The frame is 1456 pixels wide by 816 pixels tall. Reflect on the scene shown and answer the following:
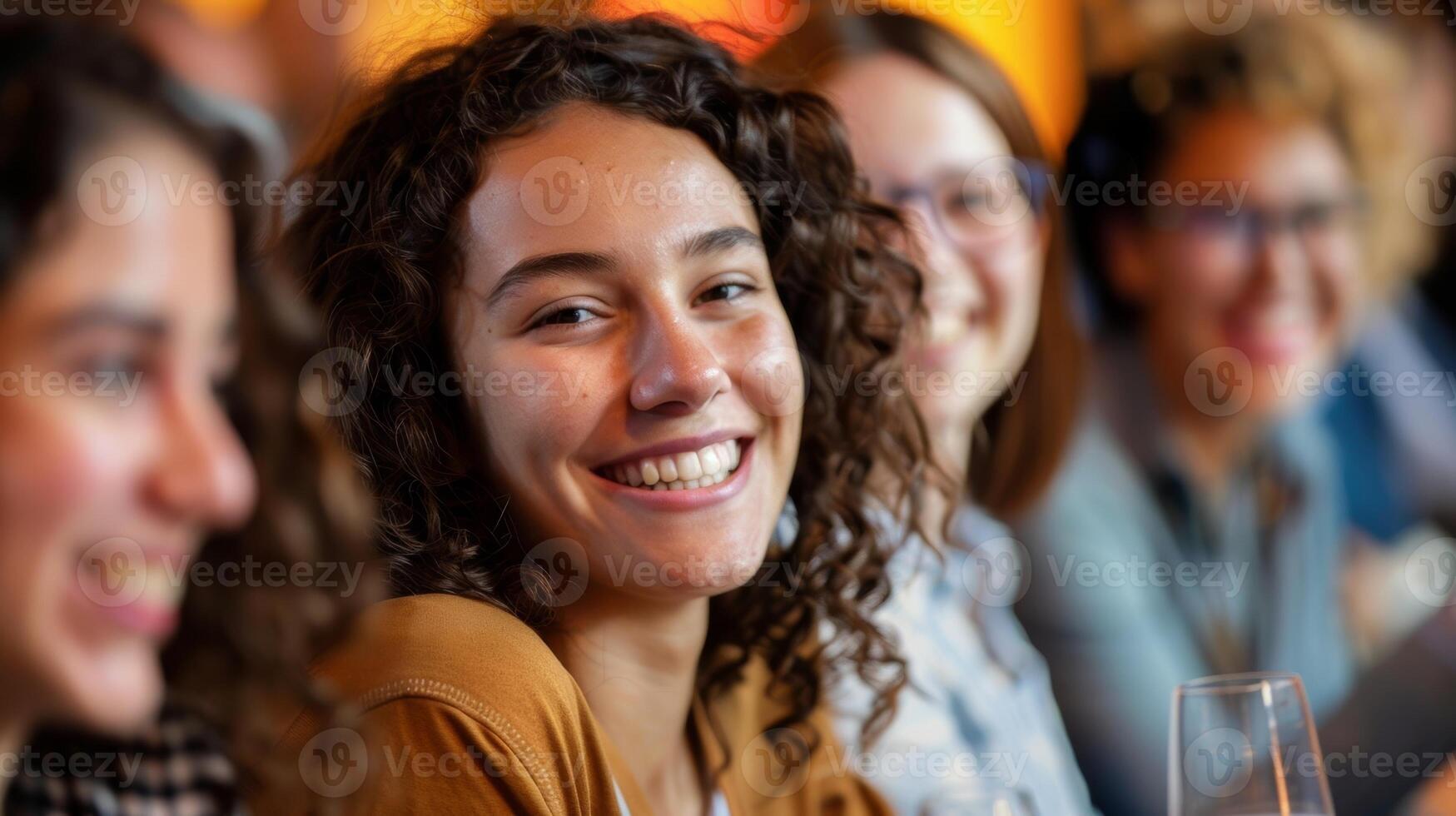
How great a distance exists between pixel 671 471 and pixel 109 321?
503mm

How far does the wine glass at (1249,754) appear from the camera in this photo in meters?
0.85

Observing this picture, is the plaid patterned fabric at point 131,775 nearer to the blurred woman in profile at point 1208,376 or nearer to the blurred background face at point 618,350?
the blurred background face at point 618,350

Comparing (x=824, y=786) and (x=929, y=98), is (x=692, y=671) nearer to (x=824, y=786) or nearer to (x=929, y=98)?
(x=824, y=786)

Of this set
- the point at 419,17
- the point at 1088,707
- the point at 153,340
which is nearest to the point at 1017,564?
the point at 1088,707

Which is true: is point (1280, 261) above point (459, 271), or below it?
above

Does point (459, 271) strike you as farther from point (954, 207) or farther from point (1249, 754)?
point (954, 207)

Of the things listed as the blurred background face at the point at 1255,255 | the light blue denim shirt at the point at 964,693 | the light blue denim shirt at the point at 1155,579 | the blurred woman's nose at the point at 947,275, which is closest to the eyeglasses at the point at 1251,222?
the blurred background face at the point at 1255,255

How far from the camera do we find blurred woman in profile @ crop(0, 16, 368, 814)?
63 centimetres

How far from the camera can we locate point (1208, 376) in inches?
84.0

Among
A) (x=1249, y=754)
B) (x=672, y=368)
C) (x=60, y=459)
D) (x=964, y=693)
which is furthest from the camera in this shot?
(x=964, y=693)

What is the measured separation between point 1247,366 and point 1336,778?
2.08ft

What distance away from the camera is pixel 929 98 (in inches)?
72.6

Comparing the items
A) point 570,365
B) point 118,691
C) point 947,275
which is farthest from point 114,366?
point 947,275

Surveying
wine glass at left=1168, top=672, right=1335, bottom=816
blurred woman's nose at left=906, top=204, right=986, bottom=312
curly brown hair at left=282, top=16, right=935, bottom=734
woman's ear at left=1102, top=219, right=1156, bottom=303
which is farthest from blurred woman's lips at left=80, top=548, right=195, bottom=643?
woman's ear at left=1102, top=219, right=1156, bottom=303
